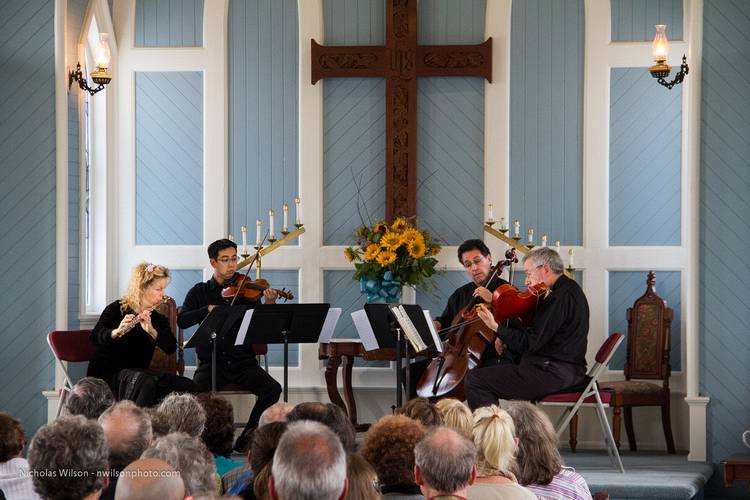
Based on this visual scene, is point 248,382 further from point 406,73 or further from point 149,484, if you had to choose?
point 149,484

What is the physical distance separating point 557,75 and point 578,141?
473 millimetres

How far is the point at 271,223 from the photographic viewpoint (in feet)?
24.2

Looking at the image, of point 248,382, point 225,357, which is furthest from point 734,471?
point 225,357

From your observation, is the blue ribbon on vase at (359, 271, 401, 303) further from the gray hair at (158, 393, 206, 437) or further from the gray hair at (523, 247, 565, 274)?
the gray hair at (158, 393, 206, 437)

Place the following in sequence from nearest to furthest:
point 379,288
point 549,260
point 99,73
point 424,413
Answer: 1. point 424,413
2. point 549,260
3. point 99,73
4. point 379,288

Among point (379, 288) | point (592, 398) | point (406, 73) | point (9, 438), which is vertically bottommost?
point (592, 398)

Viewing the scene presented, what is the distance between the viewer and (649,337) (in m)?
7.38

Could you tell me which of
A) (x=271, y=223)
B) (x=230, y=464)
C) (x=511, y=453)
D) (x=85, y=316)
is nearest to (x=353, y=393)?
(x=271, y=223)

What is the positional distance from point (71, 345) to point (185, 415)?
2997 millimetres

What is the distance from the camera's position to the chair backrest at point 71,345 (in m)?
6.65

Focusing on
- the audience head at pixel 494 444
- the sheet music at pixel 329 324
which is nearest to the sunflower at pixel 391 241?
the sheet music at pixel 329 324

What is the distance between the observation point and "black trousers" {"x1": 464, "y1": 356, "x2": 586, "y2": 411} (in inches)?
242

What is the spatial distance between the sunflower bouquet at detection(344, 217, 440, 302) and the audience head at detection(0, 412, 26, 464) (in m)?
3.99

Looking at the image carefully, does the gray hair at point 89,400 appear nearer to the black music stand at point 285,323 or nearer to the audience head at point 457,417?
the audience head at point 457,417
